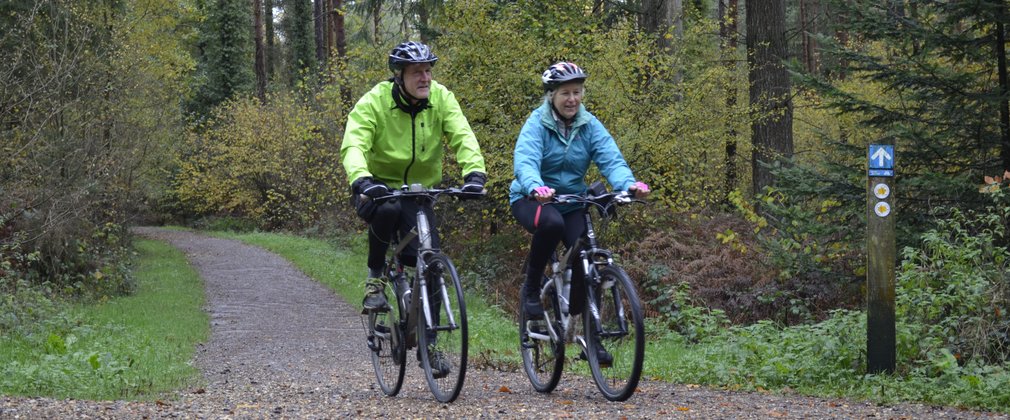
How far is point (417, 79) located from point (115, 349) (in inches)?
200

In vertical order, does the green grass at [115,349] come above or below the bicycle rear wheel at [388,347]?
below

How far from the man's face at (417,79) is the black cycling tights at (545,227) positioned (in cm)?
89

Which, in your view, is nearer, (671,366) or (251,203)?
(671,366)

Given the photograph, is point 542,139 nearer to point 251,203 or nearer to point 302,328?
point 302,328

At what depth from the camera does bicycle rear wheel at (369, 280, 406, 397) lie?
21.5 ft

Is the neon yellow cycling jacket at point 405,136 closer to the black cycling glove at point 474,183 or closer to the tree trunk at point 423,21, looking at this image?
the black cycling glove at point 474,183

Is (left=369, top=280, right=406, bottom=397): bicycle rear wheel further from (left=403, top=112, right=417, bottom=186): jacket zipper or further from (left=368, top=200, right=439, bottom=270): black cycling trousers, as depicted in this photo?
(left=403, top=112, right=417, bottom=186): jacket zipper

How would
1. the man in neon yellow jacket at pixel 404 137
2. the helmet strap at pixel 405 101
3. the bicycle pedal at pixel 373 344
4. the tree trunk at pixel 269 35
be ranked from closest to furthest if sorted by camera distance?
the man in neon yellow jacket at pixel 404 137 → the helmet strap at pixel 405 101 → the bicycle pedal at pixel 373 344 → the tree trunk at pixel 269 35

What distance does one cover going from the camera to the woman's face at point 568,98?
6.14 metres

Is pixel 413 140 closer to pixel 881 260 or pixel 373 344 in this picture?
pixel 373 344

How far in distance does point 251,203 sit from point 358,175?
106 ft

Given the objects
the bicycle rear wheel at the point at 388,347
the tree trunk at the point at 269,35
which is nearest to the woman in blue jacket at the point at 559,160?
the bicycle rear wheel at the point at 388,347

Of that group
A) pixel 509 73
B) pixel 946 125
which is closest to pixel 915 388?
pixel 946 125

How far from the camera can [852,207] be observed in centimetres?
1039
